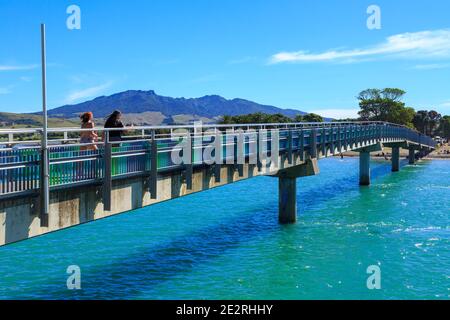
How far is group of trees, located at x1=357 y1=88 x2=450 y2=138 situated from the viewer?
150 meters

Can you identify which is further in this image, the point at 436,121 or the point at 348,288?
the point at 436,121

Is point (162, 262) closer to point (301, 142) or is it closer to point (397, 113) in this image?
point (301, 142)

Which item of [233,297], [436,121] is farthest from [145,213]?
[436,121]

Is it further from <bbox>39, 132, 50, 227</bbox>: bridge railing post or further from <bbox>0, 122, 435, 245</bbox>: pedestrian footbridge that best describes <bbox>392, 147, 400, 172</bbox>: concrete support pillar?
<bbox>39, 132, 50, 227</bbox>: bridge railing post

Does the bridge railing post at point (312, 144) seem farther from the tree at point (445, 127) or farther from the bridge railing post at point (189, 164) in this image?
the tree at point (445, 127)

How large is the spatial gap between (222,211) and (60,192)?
80.9 ft

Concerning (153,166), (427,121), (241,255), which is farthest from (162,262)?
(427,121)

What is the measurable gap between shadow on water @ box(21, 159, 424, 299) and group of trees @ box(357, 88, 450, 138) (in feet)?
414

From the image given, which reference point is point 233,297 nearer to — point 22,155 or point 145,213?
point 22,155

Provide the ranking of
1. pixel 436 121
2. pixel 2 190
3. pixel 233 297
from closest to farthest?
pixel 2 190, pixel 233 297, pixel 436 121

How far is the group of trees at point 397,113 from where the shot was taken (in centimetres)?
14962

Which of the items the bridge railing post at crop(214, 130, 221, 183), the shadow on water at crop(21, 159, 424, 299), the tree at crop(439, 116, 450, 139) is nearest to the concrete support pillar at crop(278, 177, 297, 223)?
the shadow on water at crop(21, 159, 424, 299)

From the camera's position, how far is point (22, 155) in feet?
37.0
